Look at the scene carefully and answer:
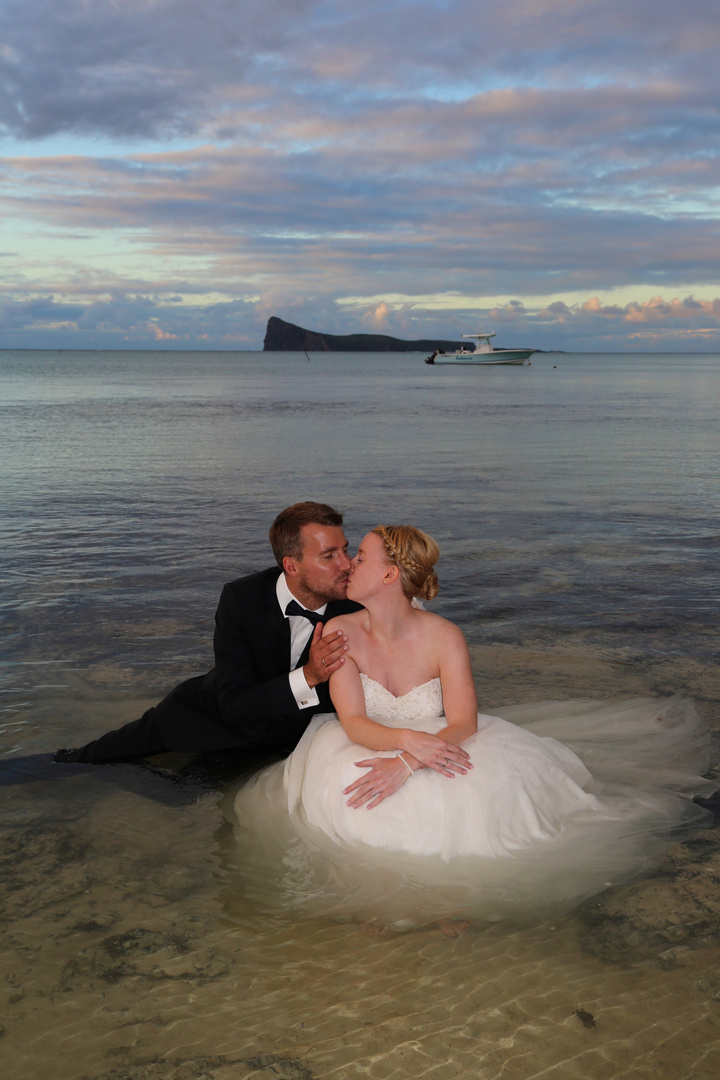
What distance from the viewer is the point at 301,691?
194 inches

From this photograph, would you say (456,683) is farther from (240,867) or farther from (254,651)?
(240,867)

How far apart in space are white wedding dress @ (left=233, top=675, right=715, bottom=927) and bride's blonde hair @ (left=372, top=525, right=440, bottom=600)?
65 cm

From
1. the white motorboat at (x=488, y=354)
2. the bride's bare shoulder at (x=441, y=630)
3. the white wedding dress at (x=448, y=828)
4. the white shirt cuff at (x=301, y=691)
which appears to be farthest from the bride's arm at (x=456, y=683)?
the white motorboat at (x=488, y=354)

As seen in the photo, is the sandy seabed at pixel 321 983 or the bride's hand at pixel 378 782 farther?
the bride's hand at pixel 378 782

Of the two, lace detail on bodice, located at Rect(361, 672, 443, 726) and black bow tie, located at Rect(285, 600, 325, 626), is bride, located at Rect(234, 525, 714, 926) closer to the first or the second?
lace detail on bodice, located at Rect(361, 672, 443, 726)

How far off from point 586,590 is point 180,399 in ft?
146

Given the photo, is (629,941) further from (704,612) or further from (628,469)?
(628,469)

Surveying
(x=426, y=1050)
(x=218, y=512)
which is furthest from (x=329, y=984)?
(x=218, y=512)

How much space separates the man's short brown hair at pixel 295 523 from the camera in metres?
4.91

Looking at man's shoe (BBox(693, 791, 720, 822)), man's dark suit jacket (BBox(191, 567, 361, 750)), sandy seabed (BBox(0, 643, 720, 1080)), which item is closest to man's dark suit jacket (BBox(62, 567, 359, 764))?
man's dark suit jacket (BBox(191, 567, 361, 750))

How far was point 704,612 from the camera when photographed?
912cm

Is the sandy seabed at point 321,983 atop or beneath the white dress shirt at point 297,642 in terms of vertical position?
beneath

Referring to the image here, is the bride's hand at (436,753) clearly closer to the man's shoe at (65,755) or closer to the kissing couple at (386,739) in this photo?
the kissing couple at (386,739)

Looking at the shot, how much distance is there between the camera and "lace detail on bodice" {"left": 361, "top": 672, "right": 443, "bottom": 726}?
4.82 meters
